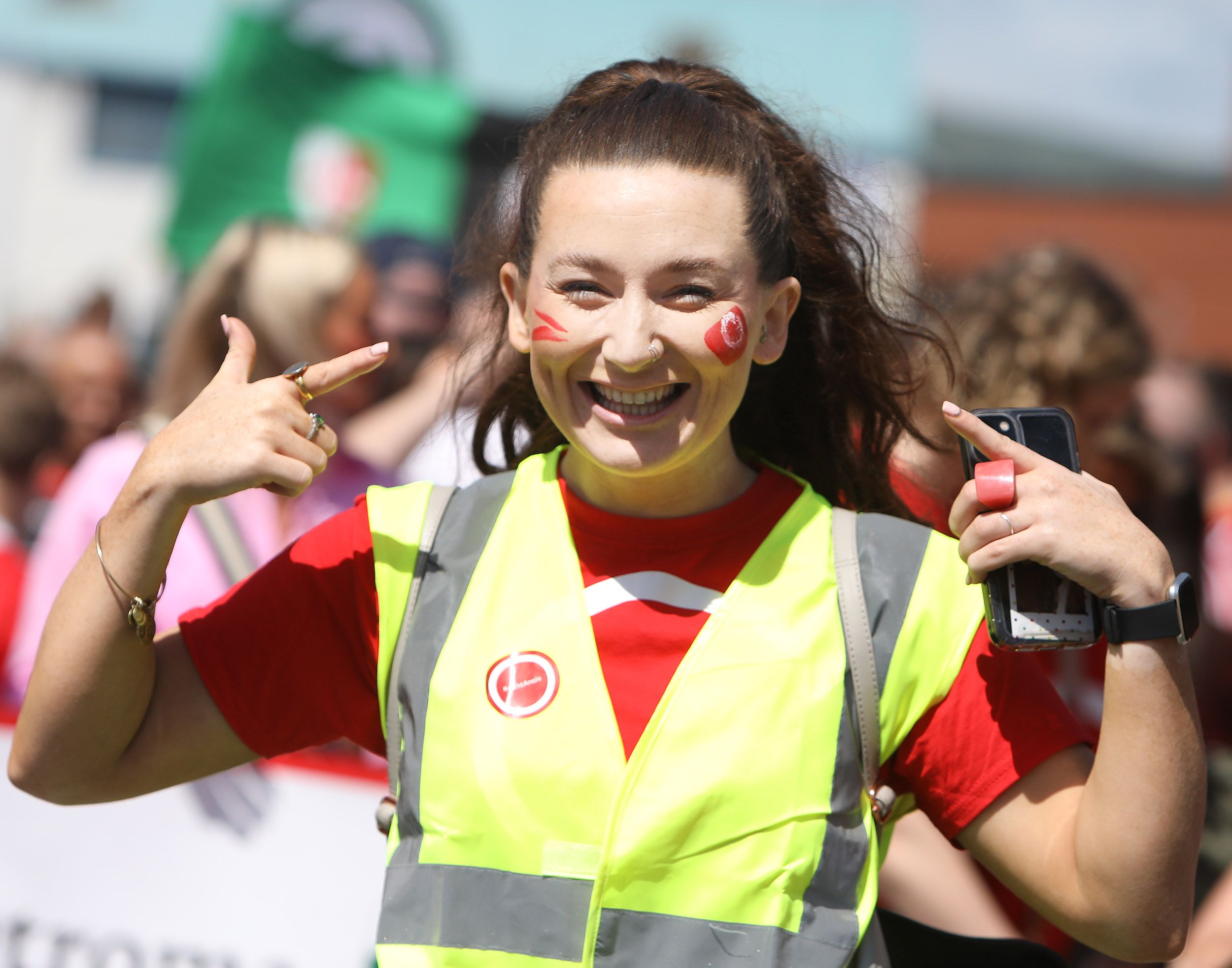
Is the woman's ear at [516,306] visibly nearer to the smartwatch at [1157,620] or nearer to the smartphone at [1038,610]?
the smartphone at [1038,610]

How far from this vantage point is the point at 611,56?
211 centimetres

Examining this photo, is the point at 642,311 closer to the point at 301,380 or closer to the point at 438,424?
the point at 301,380

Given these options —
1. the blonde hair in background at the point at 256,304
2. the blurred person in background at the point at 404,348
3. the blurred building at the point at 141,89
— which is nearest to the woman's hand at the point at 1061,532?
the blurred person in background at the point at 404,348

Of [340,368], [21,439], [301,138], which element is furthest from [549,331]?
[301,138]

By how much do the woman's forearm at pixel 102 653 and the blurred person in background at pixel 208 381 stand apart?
111cm

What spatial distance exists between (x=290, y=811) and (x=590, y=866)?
155 cm

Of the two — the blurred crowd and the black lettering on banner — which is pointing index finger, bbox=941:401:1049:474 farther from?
the black lettering on banner

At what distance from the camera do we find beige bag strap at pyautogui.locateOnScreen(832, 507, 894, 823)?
163cm

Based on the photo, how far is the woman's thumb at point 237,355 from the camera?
1.72 meters

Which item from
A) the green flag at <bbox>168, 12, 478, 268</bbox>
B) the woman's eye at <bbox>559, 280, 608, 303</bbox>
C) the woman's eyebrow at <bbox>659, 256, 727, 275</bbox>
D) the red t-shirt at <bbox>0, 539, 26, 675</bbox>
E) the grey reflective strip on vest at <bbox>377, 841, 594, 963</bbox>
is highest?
the green flag at <bbox>168, 12, 478, 268</bbox>

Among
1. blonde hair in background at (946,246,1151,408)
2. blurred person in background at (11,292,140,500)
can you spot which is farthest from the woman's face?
blurred person in background at (11,292,140,500)

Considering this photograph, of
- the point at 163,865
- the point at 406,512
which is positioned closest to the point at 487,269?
the point at 406,512

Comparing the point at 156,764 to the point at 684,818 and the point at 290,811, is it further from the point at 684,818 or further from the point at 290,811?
the point at 290,811

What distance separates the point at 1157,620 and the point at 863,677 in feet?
1.16
